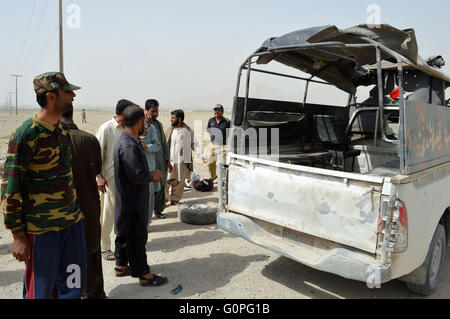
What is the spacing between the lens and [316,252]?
9.72ft

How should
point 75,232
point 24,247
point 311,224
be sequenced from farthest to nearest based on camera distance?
point 311,224 → point 75,232 → point 24,247

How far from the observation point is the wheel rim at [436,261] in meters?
3.23

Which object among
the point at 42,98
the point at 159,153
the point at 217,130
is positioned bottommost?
the point at 159,153

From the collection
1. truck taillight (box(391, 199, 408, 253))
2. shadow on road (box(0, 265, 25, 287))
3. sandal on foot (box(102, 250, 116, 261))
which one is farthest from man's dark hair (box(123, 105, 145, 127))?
truck taillight (box(391, 199, 408, 253))

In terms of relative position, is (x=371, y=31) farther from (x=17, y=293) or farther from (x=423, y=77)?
(x=17, y=293)

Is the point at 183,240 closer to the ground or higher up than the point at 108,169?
closer to the ground

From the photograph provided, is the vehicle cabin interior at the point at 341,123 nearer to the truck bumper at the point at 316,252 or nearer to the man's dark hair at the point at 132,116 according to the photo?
the truck bumper at the point at 316,252

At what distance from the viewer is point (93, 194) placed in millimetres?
2924

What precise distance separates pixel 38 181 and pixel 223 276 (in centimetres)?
224

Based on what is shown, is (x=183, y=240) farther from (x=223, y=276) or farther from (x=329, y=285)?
(x=329, y=285)

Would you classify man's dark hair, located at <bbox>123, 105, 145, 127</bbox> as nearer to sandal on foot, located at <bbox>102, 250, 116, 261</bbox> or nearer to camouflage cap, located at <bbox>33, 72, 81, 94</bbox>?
camouflage cap, located at <bbox>33, 72, 81, 94</bbox>

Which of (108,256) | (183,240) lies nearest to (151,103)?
(183,240)

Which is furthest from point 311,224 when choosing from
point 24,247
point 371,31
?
point 24,247
